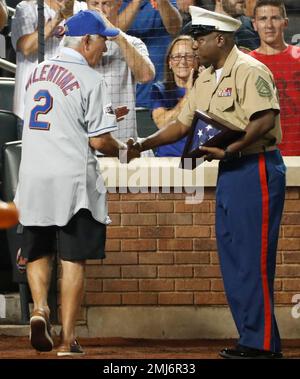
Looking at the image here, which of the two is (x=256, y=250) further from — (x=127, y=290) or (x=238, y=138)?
(x=127, y=290)

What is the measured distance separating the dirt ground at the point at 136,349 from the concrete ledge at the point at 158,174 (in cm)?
118

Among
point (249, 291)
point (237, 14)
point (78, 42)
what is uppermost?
point (237, 14)

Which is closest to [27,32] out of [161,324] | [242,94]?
[161,324]

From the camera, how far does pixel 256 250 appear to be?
650cm

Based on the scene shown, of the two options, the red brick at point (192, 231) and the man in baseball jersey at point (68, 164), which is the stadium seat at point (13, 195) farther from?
the man in baseball jersey at point (68, 164)

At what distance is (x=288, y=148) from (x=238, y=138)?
6.68ft

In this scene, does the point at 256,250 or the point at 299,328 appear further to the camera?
the point at 299,328

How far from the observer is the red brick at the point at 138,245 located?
8.26 m

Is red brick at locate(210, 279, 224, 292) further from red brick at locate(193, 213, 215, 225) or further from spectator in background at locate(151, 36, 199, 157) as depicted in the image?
spectator in background at locate(151, 36, 199, 157)

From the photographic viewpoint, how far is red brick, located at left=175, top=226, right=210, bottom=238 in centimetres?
822

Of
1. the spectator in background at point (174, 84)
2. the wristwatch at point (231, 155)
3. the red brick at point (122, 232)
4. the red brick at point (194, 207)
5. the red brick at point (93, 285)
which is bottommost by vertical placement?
the red brick at point (93, 285)

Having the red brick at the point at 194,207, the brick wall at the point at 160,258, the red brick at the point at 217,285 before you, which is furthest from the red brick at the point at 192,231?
the red brick at the point at 217,285

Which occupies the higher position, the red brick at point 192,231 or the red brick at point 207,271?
the red brick at point 192,231

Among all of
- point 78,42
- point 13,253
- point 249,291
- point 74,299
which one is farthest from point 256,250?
point 13,253
